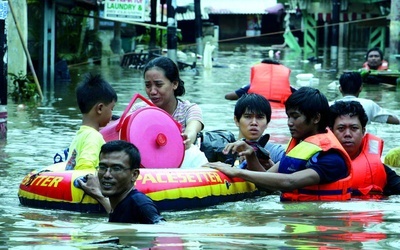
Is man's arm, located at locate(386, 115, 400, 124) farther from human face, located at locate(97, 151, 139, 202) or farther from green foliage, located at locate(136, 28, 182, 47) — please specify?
green foliage, located at locate(136, 28, 182, 47)

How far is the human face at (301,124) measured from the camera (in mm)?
7743

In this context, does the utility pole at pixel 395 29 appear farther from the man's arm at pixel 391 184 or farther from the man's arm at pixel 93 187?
the man's arm at pixel 93 187

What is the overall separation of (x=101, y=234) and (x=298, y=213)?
6.39 ft

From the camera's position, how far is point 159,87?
351 inches

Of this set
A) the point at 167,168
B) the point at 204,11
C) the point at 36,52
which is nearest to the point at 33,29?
the point at 36,52

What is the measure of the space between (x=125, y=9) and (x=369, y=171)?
1959 cm

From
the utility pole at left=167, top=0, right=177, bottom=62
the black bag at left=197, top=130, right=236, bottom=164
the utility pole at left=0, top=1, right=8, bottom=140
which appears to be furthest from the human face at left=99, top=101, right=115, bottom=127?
the utility pole at left=167, top=0, right=177, bottom=62

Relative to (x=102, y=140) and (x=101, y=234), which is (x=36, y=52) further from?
(x=101, y=234)

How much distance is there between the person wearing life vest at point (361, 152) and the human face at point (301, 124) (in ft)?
1.72

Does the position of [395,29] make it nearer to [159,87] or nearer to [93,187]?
[159,87]

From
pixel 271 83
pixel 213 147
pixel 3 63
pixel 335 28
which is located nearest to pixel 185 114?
pixel 213 147

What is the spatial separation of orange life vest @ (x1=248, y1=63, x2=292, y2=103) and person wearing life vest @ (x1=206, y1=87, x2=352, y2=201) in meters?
7.38

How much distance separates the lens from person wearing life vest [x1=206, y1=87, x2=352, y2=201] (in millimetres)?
7707

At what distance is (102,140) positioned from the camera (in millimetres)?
7816
